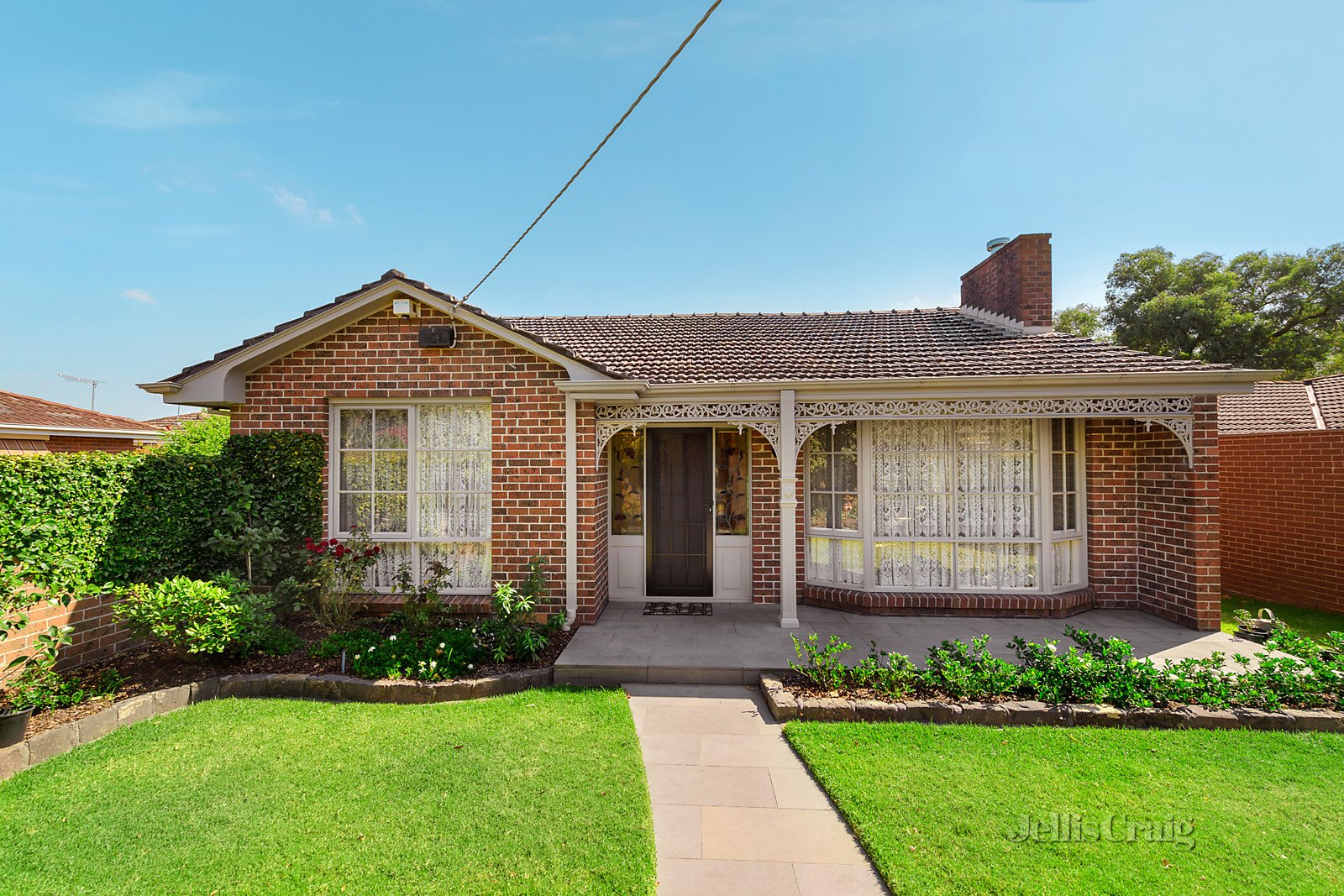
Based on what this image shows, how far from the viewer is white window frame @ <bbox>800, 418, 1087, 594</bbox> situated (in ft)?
23.3

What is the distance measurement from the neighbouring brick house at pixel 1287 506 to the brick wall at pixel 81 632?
51.3 ft

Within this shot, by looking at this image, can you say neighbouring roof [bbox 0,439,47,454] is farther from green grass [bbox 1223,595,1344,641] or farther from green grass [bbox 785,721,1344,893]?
green grass [bbox 1223,595,1344,641]

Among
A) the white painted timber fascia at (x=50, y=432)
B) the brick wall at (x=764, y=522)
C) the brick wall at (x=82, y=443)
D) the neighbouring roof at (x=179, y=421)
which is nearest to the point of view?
the brick wall at (x=764, y=522)

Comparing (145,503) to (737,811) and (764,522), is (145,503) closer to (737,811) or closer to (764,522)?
(737,811)

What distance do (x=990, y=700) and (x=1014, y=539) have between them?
338cm

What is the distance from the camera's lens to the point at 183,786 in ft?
11.5

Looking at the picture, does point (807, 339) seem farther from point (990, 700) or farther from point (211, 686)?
point (211, 686)

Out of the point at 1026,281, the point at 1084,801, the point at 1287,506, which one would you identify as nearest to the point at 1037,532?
the point at 1026,281

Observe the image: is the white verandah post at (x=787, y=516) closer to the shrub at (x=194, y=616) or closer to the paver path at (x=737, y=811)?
the paver path at (x=737, y=811)

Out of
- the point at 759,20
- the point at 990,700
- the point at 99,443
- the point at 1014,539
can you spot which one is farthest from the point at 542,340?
the point at 99,443

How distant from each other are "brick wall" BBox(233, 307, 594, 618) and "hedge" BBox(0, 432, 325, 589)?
644mm

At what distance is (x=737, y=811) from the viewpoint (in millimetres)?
3361

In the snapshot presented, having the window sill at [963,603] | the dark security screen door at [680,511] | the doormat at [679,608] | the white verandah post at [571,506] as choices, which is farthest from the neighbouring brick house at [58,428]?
the window sill at [963,603]

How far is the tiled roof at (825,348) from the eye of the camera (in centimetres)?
666
